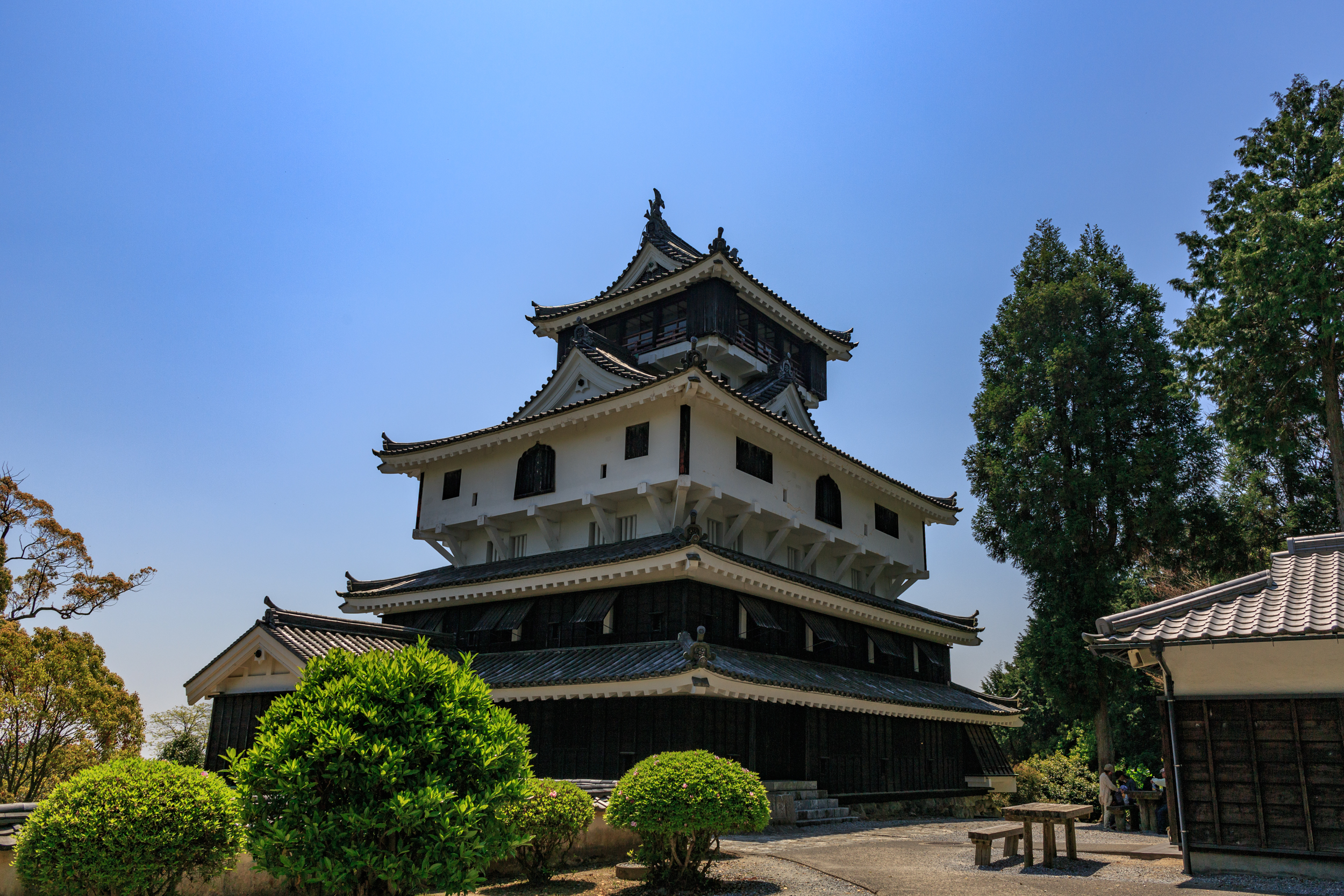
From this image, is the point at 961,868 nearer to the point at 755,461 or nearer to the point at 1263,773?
the point at 1263,773

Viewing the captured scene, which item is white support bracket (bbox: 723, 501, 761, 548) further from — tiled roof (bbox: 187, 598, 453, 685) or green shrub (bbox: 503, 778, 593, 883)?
green shrub (bbox: 503, 778, 593, 883)

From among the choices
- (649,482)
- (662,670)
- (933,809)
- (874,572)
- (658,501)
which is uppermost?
(649,482)

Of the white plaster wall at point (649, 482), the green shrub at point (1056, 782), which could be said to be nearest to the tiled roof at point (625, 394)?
the white plaster wall at point (649, 482)

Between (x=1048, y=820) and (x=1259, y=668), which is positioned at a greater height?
(x=1259, y=668)

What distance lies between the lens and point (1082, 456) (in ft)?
91.9

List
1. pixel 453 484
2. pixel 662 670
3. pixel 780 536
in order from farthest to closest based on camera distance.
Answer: pixel 453 484, pixel 780 536, pixel 662 670

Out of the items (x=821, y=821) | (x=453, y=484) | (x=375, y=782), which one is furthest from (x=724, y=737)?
(x=375, y=782)

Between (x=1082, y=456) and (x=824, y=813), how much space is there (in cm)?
1472

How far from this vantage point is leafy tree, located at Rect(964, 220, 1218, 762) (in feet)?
86.5

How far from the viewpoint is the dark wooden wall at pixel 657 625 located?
21516 millimetres

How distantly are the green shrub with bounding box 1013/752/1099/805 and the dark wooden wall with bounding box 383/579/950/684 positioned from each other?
7276 millimetres

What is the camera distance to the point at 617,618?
22469 mm

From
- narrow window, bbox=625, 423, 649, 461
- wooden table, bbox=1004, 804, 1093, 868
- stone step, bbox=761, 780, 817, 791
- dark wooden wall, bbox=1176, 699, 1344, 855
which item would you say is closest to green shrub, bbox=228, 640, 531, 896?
wooden table, bbox=1004, 804, 1093, 868

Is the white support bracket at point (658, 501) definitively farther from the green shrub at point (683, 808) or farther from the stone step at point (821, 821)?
the green shrub at point (683, 808)
